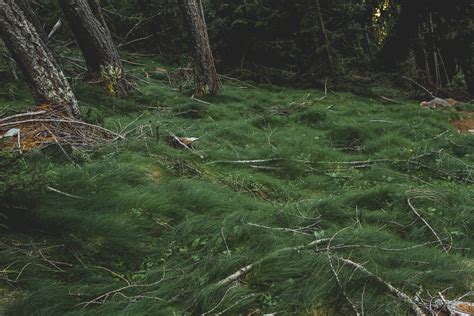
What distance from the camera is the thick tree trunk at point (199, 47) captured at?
9672 mm

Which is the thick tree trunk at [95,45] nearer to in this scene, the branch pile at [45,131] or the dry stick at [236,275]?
the branch pile at [45,131]

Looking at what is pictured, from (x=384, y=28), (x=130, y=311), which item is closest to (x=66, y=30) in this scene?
(x=384, y=28)

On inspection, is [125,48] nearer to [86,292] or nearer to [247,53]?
[247,53]

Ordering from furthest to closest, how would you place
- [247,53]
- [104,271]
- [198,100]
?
1. [247,53]
2. [198,100]
3. [104,271]

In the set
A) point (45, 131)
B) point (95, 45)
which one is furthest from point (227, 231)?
point (95, 45)

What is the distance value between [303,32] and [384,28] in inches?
183

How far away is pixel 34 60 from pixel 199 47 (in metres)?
5.33

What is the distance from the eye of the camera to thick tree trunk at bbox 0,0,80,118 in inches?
186

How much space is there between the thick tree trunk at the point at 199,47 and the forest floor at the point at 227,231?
13.4 feet

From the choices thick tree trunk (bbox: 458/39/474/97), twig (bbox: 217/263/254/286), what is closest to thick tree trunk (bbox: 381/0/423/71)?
thick tree trunk (bbox: 458/39/474/97)

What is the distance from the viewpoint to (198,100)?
9500mm

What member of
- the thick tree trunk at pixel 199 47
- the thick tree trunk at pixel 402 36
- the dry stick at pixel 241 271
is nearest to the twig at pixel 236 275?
the dry stick at pixel 241 271

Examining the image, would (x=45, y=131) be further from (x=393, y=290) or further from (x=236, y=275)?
(x=393, y=290)

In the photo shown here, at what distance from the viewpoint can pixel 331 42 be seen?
39.8 ft
